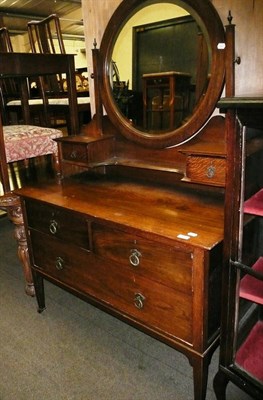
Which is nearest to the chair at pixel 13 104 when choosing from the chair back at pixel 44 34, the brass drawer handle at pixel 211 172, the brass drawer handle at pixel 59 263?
the chair back at pixel 44 34

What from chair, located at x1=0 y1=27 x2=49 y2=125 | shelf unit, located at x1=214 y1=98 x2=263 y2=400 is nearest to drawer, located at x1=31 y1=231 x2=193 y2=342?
shelf unit, located at x1=214 y1=98 x2=263 y2=400

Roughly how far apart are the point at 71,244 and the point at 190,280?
1.98 ft

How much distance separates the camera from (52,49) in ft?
8.86

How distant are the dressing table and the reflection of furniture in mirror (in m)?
0.05

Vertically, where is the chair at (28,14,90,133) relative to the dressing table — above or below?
above

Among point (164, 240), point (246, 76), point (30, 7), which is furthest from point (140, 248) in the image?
point (30, 7)

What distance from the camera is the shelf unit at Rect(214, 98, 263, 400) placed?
85 centimetres

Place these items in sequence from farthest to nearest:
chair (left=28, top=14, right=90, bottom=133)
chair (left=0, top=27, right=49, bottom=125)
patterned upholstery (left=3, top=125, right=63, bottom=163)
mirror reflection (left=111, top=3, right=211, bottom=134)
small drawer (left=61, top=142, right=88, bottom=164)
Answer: chair (left=0, top=27, right=49, bottom=125) → chair (left=28, top=14, right=90, bottom=133) → patterned upholstery (left=3, top=125, right=63, bottom=163) → small drawer (left=61, top=142, right=88, bottom=164) → mirror reflection (left=111, top=3, right=211, bottom=134)

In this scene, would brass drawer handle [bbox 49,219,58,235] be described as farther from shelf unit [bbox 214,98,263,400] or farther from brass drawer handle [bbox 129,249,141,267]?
shelf unit [bbox 214,98,263,400]

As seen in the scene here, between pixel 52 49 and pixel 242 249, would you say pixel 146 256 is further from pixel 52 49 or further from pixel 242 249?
pixel 52 49

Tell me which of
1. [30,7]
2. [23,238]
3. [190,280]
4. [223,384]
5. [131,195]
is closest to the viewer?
[190,280]

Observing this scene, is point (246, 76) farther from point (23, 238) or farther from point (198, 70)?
point (23, 238)

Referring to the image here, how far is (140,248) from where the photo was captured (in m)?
1.14

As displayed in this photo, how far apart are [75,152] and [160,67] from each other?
22.8 inches
